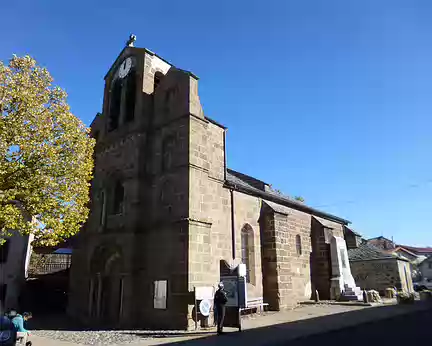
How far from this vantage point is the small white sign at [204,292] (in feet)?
45.3

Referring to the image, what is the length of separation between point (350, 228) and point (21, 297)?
26979 mm

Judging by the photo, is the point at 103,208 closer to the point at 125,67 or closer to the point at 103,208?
the point at 103,208

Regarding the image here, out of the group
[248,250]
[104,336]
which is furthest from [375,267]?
[104,336]

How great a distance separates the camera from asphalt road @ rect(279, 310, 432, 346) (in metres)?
9.95

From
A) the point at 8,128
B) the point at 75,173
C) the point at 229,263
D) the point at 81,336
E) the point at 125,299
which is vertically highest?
the point at 8,128

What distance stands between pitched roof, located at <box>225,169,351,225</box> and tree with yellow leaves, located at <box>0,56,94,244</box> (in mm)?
7796

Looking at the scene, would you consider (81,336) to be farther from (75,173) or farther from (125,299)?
(75,173)

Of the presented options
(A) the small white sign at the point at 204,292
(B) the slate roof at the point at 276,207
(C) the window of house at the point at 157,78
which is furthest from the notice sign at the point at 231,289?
(C) the window of house at the point at 157,78

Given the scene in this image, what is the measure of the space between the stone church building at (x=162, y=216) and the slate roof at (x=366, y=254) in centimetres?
1350

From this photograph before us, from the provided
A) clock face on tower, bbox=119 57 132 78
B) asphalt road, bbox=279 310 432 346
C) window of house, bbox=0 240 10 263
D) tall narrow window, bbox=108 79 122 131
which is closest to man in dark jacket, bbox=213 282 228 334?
asphalt road, bbox=279 310 432 346

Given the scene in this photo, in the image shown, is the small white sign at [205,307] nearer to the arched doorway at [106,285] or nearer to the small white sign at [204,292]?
the small white sign at [204,292]

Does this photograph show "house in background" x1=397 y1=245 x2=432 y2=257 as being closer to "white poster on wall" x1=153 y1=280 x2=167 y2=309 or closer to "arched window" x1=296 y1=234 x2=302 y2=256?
"arched window" x1=296 y1=234 x2=302 y2=256

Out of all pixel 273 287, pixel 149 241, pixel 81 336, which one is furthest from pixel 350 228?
pixel 81 336

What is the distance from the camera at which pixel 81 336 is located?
43.4 feet
